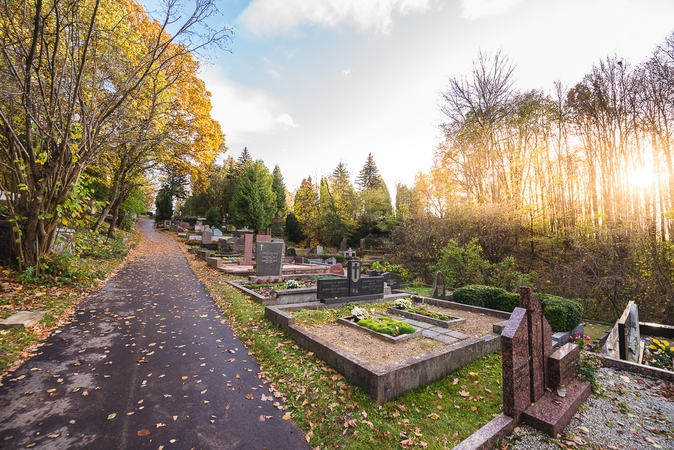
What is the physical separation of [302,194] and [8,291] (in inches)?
1179

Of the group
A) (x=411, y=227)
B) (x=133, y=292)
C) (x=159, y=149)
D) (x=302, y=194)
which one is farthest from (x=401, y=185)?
(x=133, y=292)

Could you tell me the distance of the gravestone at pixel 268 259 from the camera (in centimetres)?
1170

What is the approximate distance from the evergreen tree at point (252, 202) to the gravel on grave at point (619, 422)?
105 feet

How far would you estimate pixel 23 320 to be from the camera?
207 inches

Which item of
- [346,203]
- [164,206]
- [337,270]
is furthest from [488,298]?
[164,206]

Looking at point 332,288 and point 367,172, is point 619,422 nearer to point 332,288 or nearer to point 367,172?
point 332,288

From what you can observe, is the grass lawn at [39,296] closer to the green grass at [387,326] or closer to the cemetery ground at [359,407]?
the cemetery ground at [359,407]

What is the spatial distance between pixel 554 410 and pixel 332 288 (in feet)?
19.3

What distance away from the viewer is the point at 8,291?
6793mm

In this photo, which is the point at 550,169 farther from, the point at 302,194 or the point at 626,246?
the point at 302,194

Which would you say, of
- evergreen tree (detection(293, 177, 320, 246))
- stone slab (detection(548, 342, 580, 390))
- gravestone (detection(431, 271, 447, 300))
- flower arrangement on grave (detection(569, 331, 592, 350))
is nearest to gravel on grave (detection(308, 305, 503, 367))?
flower arrangement on grave (detection(569, 331, 592, 350))


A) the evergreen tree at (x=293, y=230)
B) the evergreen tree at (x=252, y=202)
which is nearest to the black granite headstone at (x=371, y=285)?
the evergreen tree at (x=252, y=202)

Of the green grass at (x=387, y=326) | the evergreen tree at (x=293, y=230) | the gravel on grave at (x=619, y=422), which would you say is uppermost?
the evergreen tree at (x=293, y=230)

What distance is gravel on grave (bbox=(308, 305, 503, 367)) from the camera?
4.93 metres
